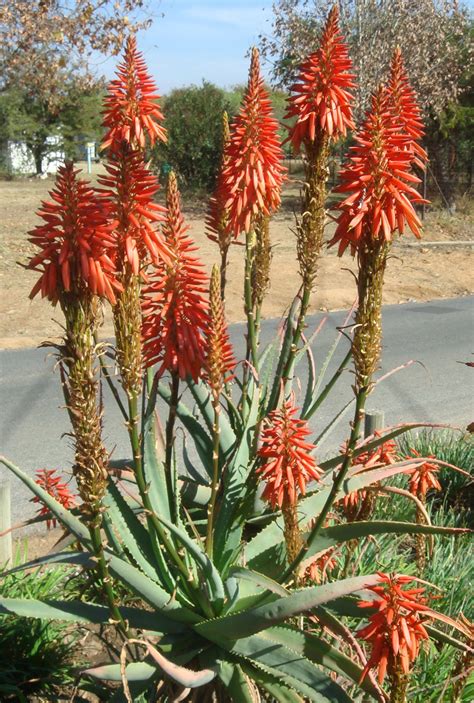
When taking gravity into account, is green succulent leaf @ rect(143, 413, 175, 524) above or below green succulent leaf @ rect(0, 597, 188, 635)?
above

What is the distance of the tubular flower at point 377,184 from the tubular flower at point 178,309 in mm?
446

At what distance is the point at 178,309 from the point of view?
2.21 meters

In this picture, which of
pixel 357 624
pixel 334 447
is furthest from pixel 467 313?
pixel 357 624

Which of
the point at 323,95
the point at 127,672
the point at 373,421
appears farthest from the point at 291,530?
the point at 373,421

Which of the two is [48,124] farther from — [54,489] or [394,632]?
[394,632]

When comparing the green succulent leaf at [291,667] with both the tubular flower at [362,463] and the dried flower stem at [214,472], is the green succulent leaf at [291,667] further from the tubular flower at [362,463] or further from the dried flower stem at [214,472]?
the tubular flower at [362,463]

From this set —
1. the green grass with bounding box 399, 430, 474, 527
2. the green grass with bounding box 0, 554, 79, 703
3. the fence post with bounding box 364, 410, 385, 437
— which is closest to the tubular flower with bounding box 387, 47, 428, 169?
the green grass with bounding box 0, 554, 79, 703

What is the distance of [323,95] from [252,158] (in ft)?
1.00

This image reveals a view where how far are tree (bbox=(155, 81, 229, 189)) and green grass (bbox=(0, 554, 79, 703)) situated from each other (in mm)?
20322

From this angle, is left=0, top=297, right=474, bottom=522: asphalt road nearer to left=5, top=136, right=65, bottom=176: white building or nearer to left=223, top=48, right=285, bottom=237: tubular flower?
left=223, top=48, right=285, bottom=237: tubular flower

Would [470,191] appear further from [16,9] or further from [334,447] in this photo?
[334,447]

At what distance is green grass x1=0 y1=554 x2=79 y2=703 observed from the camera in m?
2.93

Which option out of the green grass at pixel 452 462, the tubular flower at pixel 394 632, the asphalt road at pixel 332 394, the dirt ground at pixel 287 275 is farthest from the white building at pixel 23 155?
the tubular flower at pixel 394 632

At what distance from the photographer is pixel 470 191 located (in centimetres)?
2208
